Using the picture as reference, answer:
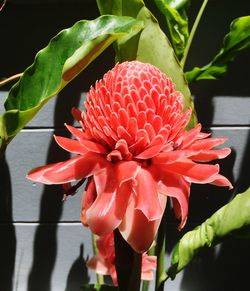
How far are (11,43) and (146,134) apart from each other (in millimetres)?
857

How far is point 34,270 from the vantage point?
4.53 ft

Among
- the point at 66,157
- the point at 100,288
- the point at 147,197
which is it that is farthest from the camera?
the point at 66,157

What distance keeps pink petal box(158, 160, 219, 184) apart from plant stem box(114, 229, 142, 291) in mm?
108

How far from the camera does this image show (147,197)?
0.49 meters

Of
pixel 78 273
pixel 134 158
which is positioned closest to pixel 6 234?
pixel 78 273

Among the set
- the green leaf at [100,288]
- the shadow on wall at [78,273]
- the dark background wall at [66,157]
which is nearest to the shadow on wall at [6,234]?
the dark background wall at [66,157]

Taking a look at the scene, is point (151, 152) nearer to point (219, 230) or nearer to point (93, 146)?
point (93, 146)

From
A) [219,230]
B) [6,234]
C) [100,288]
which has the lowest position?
[6,234]

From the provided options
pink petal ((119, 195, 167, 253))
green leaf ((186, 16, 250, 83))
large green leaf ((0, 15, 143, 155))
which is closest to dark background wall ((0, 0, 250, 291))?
green leaf ((186, 16, 250, 83))

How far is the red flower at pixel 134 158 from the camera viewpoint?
0.50 meters

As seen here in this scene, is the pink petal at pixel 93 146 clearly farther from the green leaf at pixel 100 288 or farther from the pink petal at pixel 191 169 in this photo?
the green leaf at pixel 100 288

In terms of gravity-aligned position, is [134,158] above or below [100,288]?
above

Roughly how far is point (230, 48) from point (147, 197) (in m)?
0.58

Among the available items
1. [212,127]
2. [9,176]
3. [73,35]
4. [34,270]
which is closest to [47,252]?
[34,270]
